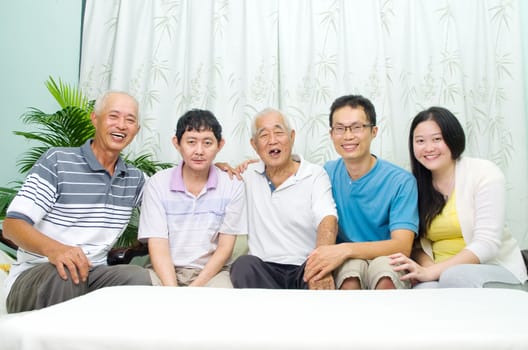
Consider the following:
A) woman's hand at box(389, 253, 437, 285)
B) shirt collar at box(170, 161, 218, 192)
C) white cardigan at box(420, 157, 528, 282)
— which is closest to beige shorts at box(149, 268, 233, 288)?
shirt collar at box(170, 161, 218, 192)

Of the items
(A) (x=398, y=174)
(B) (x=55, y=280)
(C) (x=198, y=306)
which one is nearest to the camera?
(C) (x=198, y=306)

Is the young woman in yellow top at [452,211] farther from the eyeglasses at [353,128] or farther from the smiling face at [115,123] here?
the smiling face at [115,123]

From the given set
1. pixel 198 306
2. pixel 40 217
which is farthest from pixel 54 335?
pixel 40 217

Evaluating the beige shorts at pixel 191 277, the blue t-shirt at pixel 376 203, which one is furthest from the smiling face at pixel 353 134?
the beige shorts at pixel 191 277

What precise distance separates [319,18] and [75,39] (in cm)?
148

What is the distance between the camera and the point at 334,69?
7.88ft

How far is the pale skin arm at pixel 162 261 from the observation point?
162cm

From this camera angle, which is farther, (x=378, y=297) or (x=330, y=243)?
(x=330, y=243)

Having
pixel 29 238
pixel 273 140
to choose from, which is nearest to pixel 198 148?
pixel 273 140

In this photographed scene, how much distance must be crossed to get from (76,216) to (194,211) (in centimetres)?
45

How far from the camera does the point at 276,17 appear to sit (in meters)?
2.42

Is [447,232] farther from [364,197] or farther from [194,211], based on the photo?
[194,211]

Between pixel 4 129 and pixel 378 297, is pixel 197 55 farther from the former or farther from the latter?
pixel 378 297

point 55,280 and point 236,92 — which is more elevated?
point 236,92
